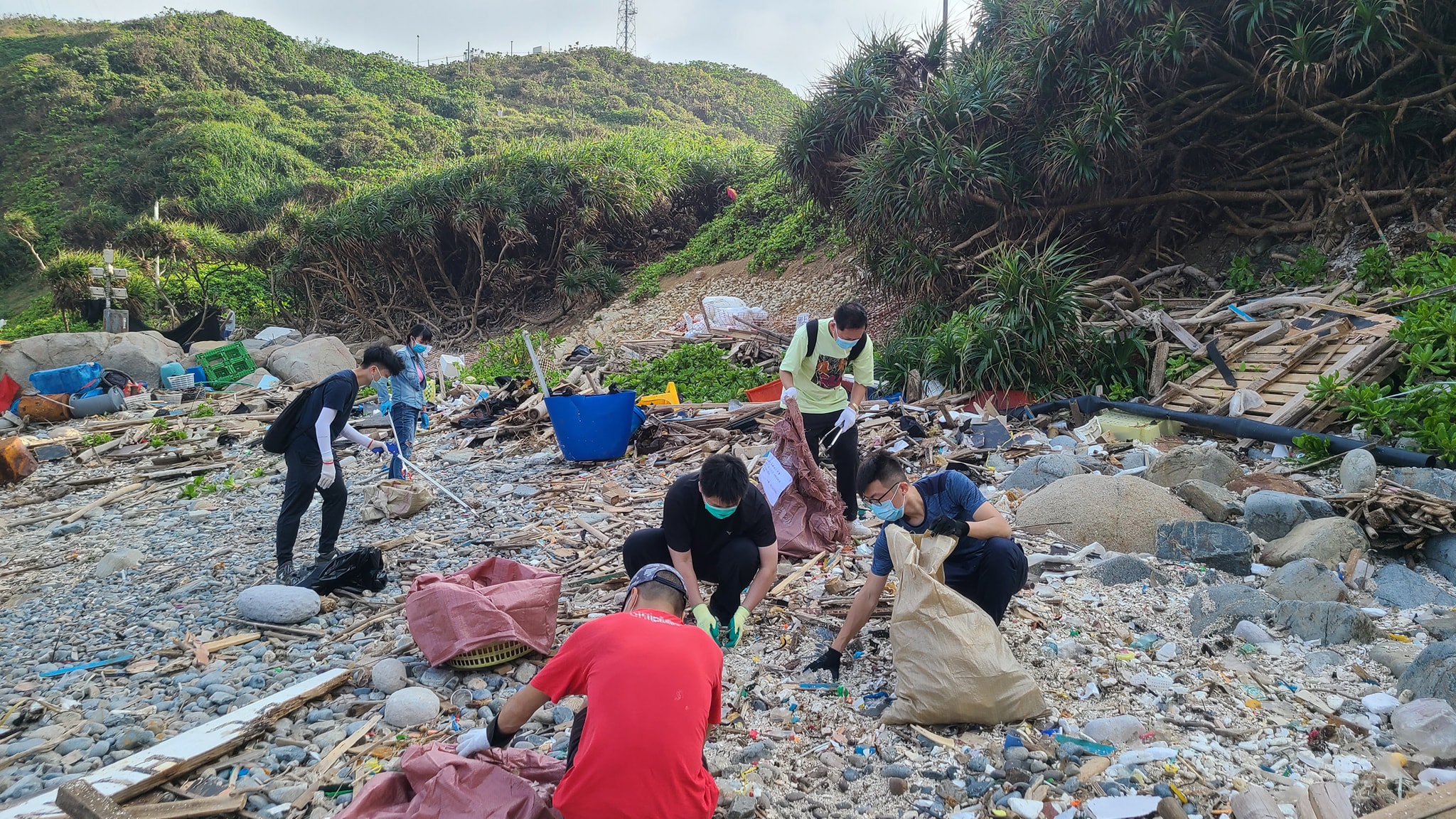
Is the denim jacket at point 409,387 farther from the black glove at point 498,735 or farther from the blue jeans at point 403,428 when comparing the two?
the black glove at point 498,735

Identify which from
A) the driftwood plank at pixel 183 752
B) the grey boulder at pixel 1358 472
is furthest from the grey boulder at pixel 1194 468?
the driftwood plank at pixel 183 752

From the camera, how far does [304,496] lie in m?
5.43

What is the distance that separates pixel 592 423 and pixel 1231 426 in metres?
Result: 5.94

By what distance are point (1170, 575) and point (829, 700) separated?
2.32 meters

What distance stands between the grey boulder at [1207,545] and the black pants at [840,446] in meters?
1.92

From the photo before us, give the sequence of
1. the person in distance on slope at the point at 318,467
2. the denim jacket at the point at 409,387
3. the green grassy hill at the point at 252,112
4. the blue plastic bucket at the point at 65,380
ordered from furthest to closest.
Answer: the green grassy hill at the point at 252,112 → the blue plastic bucket at the point at 65,380 → the denim jacket at the point at 409,387 → the person in distance on slope at the point at 318,467

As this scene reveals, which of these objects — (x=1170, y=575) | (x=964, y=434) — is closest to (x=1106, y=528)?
(x=1170, y=575)

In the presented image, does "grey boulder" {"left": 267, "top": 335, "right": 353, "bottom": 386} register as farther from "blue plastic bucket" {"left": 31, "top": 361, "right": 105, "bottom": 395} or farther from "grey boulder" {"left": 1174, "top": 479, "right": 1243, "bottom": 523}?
"grey boulder" {"left": 1174, "top": 479, "right": 1243, "bottom": 523}

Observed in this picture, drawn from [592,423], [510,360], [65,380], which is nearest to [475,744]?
[592,423]

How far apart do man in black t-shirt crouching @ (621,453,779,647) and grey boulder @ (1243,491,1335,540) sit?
334cm

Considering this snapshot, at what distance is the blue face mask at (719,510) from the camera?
3.71 m

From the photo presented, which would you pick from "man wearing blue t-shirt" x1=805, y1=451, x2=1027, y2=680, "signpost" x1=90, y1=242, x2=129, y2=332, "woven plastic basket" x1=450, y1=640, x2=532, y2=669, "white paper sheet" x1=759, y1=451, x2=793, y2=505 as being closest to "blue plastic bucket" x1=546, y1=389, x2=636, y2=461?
"white paper sheet" x1=759, y1=451, x2=793, y2=505

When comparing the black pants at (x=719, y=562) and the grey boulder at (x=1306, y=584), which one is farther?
the grey boulder at (x=1306, y=584)

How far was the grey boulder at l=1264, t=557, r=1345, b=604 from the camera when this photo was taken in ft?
13.4
